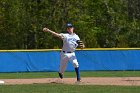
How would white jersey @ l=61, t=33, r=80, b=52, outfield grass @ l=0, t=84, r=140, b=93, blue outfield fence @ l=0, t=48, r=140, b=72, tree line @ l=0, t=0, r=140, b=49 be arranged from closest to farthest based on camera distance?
outfield grass @ l=0, t=84, r=140, b=93, white jersey @ l=61, t=33, r=80, b=52, blue outfield fence @ l=0, t=48, r=140, b=72, tree line @ l=0, t=0, r=140, b=49

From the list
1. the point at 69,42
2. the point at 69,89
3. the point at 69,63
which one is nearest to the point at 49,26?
the point at 69,63

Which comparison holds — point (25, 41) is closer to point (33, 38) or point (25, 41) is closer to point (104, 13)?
point (33, 38)

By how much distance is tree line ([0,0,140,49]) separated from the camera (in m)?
35.5

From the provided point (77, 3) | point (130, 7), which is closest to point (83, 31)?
point (77, 3)

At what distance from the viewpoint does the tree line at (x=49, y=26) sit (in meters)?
35.5

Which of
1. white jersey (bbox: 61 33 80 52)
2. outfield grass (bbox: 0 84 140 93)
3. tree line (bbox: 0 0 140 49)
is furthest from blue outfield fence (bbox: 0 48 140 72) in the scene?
outfield grass (bbox: 0 84 140 93)

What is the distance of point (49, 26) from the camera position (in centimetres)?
3544

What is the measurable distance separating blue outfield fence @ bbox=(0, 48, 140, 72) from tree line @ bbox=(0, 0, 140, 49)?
10005mm

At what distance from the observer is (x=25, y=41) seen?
3631cm

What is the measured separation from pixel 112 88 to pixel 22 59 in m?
11.4

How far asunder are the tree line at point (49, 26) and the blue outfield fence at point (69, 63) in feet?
32.8

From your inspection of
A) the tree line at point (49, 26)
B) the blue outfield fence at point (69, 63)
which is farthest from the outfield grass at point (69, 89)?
the tree line at point (49, 26)

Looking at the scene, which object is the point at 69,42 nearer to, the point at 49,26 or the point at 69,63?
the point at 69,63

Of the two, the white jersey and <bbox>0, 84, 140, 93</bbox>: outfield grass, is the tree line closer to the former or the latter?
the white jersey
